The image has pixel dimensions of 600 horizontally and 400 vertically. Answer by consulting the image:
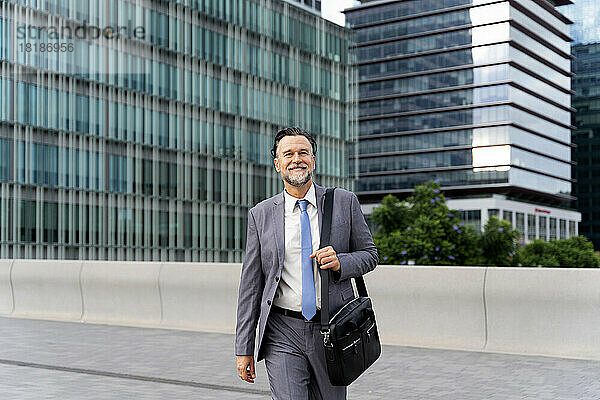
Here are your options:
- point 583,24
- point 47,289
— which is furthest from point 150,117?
point 583,24

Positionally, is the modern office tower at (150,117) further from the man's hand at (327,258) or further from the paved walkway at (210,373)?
the man's hand at (327,258)

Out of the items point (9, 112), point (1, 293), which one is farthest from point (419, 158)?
point (1, 293)

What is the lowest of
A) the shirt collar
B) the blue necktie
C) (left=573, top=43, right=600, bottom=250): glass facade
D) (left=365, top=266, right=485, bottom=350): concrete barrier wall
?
(left=365, top=266, right=485, bottom=350): concrete barrier wall

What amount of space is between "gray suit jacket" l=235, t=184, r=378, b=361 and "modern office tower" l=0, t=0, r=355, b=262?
52.3 meters

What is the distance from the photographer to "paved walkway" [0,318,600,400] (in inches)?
311

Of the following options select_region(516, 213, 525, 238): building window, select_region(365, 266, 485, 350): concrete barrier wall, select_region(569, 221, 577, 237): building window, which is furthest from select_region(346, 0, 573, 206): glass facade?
select_region(365, 266, 485, 350): concrete barrier wall

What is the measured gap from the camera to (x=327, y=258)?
11.9 feet

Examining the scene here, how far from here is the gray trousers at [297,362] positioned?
12.3 ft

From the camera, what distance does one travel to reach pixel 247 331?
3941 mm

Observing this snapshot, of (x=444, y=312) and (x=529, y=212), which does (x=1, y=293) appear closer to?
(x=444, y=312)

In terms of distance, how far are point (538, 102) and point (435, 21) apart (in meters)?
16.5

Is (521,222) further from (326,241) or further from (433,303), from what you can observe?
(326,241)

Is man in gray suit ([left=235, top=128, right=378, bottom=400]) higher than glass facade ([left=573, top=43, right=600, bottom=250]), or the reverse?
glass facade ([left=573, top=43, right=600, bottom=250])

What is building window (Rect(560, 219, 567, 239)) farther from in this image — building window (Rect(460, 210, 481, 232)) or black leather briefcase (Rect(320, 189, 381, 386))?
black leather briefcase (Rect(320, 189, 381, 386))
